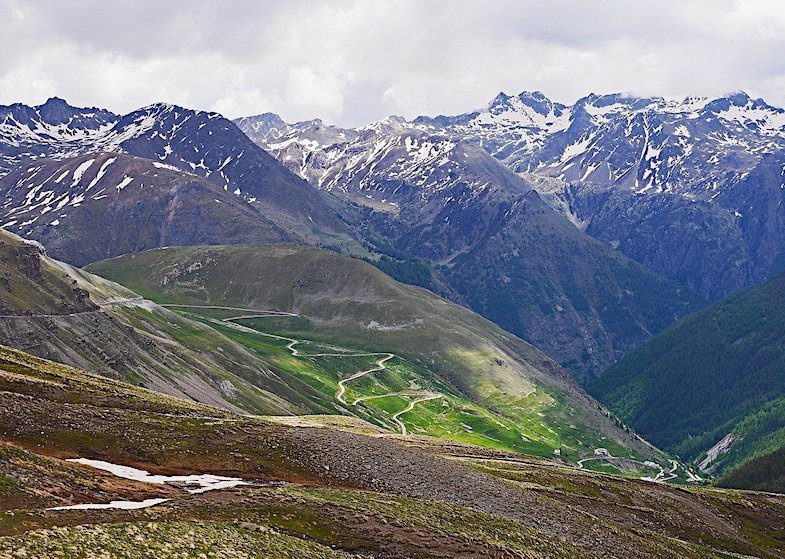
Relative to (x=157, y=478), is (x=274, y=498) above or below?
above

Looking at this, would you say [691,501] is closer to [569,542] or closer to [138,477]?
[569,542]

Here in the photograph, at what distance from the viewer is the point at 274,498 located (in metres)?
61.7

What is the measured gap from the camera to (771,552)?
109688 millimetres

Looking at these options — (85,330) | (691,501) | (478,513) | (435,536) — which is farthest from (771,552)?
(85,330)

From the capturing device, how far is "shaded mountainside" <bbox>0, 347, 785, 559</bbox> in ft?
162

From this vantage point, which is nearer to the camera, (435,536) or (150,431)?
(435,536)

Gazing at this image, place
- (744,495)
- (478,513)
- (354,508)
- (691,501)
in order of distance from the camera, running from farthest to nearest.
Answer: (744,495)
(691,501)
(478,513)
(354,508)

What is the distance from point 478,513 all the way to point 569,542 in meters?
9.44

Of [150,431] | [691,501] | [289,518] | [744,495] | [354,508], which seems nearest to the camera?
[289,518]

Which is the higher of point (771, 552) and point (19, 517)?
point (19, 517)

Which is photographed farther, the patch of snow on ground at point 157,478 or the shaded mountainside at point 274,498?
the patch of snow on ground at point 157,478

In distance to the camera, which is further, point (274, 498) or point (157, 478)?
point (157, 478)

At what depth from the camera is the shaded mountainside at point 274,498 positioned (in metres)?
49.2

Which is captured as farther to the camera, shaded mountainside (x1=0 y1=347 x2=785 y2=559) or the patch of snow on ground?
the patch of snow on ground
